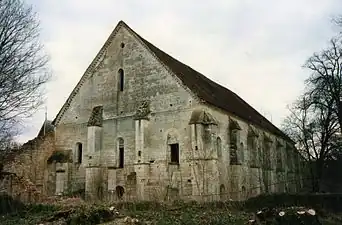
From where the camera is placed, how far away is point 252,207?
2083cm

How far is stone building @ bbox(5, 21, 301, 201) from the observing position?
93.9 feet

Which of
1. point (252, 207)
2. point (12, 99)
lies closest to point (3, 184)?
point (12, 99)

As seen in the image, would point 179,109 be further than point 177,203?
Yes

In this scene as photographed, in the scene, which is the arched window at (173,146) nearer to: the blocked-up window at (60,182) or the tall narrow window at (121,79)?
the tall narrow window at (121,79)

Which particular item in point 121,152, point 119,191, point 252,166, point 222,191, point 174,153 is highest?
point 121,152

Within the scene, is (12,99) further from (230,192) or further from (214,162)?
(230,192)

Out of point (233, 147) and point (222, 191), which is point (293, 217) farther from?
point (233, 147)

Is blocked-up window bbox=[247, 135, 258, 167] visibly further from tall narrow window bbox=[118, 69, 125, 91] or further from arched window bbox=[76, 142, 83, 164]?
arched window bbox=[76, 142, 83, 164]

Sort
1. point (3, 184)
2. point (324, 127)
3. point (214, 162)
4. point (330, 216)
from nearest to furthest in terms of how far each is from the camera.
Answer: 1. point (330, 216)
2. point (214, 162)
3. point (3, 184)
4. point (324, 127)

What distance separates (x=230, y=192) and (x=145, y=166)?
21.2 ft

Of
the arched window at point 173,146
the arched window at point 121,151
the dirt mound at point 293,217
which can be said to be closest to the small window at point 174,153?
the arched window at point 173,146

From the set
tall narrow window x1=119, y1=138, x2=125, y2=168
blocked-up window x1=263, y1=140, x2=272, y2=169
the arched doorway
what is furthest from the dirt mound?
blocked-up window x1=263, y1=140, x2=272, y2=169

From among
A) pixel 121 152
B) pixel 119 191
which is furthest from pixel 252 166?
pixel 119 191

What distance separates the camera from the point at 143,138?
2964 cm
